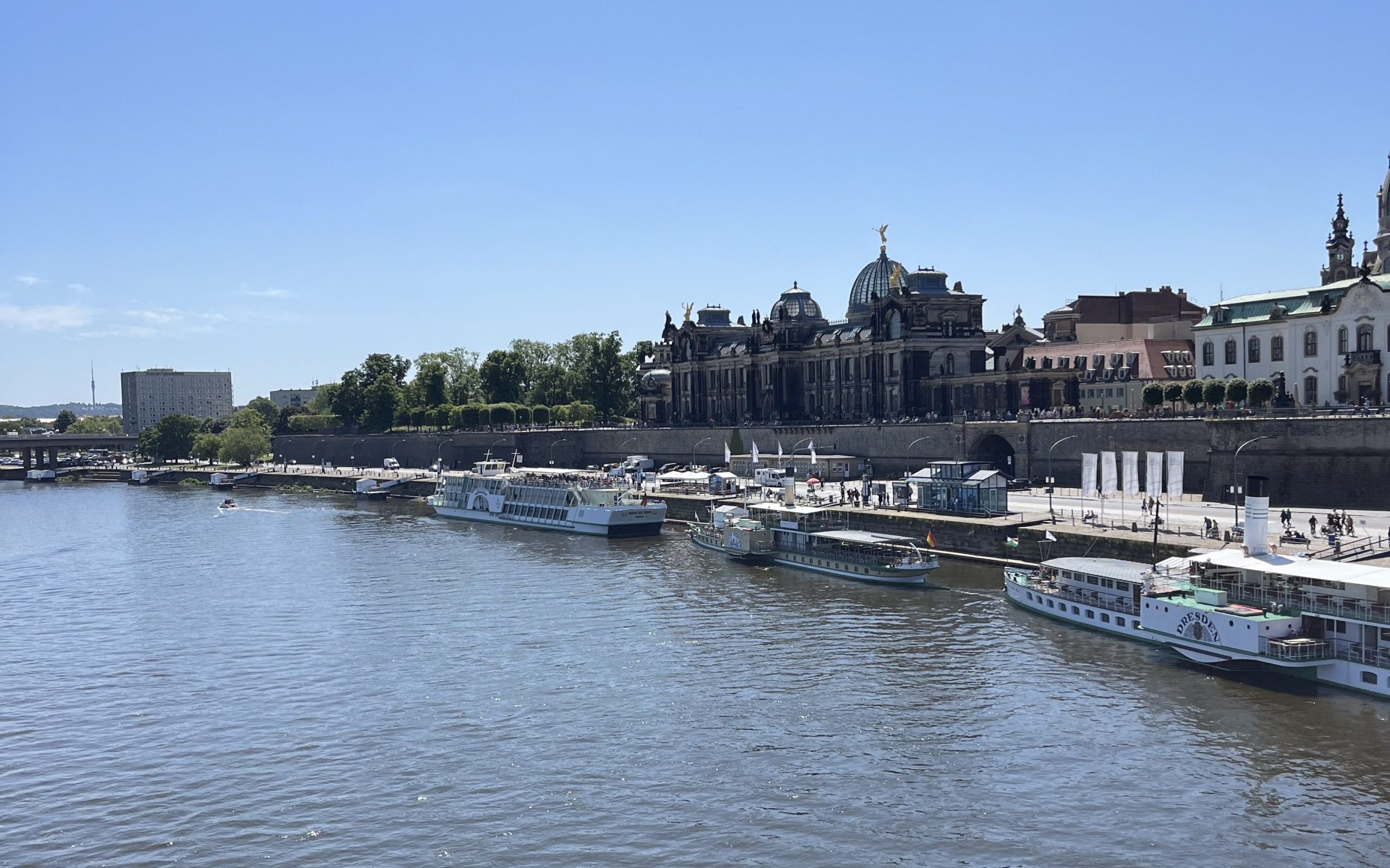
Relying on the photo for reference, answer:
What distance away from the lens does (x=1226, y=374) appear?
78938mm

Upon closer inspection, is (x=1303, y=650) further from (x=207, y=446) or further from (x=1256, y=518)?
(x=207, y=446)

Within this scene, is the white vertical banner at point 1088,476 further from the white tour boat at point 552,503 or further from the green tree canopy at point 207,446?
the green tree canopy at point 207,446

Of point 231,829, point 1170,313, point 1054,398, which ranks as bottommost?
point 231,829

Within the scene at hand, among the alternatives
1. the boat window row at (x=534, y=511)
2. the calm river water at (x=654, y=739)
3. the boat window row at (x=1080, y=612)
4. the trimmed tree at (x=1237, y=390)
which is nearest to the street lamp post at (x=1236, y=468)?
the trimmed tree at (x=1237, y=390)

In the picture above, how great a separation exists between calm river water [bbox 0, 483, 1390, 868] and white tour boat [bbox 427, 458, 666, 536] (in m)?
25.3

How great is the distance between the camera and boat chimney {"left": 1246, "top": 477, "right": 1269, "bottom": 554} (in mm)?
39719

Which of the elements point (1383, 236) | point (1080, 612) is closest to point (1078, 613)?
point (1080, 612)

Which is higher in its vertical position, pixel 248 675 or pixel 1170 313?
pixel 1170 313

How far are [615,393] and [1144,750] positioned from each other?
141 m

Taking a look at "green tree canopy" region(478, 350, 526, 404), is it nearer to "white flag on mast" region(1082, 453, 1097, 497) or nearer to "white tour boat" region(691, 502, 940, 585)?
"white tour boat" region(691, 502, 940, 585)

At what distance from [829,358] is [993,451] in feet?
112

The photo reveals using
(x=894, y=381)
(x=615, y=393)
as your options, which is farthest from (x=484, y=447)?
(x=894, y=381)

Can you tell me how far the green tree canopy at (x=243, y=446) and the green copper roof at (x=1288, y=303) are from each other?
124828mm

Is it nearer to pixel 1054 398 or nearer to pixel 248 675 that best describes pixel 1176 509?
pixel 1054 398
